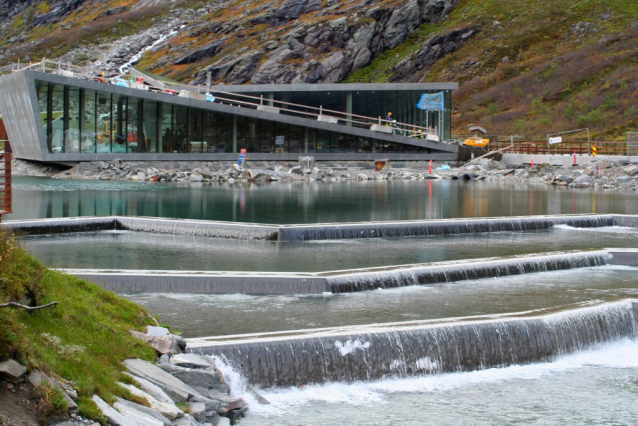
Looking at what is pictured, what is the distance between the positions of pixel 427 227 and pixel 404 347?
12.7 m

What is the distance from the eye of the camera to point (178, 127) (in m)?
53.4

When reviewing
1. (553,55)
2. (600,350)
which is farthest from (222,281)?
(553,55)

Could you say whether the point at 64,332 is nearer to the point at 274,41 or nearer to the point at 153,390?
the point at 153,390

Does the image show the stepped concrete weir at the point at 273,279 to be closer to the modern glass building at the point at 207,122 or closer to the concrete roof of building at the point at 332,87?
the modern glass building at the point at 207,122

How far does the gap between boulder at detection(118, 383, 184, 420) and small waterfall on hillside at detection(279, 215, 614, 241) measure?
1477 cm

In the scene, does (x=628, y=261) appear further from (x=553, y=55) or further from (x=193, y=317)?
(x=553, y=55)

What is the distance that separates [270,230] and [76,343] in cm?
1451

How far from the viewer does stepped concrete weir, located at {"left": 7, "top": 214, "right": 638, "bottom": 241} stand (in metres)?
23.9

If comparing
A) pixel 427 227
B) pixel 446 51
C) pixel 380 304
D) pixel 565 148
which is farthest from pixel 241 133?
pixel 446 51

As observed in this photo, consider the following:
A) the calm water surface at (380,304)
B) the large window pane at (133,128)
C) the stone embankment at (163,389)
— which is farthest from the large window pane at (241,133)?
the stone embankment at (163,389)

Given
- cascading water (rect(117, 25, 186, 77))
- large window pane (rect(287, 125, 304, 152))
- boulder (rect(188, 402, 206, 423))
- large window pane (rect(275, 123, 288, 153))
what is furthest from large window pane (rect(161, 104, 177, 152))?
cascading water (rect(117, 25, 186, 77))

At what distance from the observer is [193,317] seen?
14477 millimetres

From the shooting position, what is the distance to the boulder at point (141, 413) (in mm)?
8242

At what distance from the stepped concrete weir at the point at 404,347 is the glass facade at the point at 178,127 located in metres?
39.2
